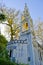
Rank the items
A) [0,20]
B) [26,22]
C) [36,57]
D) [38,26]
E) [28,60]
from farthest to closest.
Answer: [38,26]
[26,22]
[36,57]
[28,60]
[0,20]

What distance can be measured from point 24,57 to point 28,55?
60 cm

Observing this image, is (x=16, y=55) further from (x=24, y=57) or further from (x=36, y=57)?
(x=36, y=57)

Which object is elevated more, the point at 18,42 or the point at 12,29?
the point at 12,29

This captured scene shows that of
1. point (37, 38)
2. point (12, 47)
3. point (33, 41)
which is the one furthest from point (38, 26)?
point (12, 47)

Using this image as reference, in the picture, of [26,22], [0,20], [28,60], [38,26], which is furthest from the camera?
[38,26]

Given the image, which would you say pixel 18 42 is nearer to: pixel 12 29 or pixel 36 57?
pixel 36 57

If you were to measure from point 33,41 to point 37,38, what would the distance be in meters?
3.30

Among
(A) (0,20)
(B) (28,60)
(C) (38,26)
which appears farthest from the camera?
(C) (38,26)

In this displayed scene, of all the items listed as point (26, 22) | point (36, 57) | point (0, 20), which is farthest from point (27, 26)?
point (0, 20)

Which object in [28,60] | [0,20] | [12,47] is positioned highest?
[0,20]

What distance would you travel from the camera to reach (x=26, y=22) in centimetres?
2930

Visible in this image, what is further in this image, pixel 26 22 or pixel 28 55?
pixel 26 22

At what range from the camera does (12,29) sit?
3369 centimetres

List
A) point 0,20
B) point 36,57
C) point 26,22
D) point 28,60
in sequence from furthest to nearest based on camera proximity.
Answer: point 26,22
point 36,57
point 28,60
point 0,20
